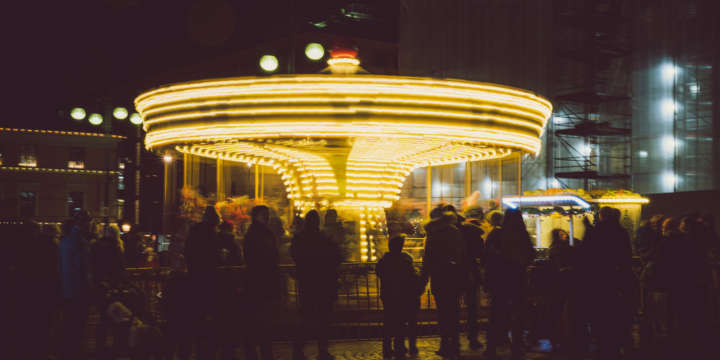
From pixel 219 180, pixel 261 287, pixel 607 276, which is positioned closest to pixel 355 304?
pixel 261 287

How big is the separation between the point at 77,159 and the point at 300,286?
43.5 metres

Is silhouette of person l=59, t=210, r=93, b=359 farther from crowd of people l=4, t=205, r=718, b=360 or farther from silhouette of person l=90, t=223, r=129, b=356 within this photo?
silhouette of person l=90, t=223, r=129, b=356

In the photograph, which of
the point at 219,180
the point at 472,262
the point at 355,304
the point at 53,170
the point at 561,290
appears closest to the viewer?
the point at 472,262

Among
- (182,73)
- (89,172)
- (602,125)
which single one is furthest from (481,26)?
(89,172)

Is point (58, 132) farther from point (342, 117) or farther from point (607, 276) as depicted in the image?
point (607, 276)

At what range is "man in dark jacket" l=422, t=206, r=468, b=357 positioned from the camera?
843 cm

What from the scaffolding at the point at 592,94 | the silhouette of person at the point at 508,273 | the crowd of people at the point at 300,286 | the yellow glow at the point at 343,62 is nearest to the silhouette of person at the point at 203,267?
the crowd of people at the point at 300,286

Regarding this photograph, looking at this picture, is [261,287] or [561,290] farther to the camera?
[561,290]

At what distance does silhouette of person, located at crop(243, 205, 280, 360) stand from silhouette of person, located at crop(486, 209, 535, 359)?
253cm

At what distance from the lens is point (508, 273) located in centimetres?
855

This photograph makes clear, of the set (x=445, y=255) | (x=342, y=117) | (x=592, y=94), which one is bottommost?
(x=445, y=255)

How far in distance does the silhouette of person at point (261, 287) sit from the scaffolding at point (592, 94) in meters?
29.1

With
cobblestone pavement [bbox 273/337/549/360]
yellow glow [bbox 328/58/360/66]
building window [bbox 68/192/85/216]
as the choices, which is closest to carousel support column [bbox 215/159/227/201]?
yellow glow [bbox 328/58/360/66]

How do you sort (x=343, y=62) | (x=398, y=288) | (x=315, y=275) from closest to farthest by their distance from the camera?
(x=315, y=275) → (x=398, y=288) → (x=343, y=62)
